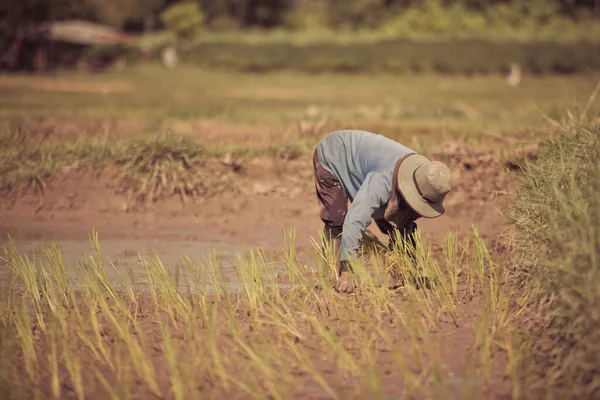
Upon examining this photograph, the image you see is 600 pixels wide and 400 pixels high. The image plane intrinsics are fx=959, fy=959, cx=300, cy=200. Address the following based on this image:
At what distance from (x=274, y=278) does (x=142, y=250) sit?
5.43 feet

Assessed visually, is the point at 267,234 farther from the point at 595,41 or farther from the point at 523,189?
the point at 595,41

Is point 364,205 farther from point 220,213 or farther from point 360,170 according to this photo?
point 220,213

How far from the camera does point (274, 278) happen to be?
607 cm

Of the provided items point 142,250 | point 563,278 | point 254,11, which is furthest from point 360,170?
point 254,11

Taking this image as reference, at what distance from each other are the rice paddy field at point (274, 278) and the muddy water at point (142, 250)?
1.2 inches

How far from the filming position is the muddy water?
6707 mm

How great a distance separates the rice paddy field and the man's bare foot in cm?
5

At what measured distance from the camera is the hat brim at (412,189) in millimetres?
5070

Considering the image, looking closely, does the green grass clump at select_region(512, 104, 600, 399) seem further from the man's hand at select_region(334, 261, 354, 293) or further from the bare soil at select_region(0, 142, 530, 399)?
the bare soil at select_region(0, 142, 530, 399)

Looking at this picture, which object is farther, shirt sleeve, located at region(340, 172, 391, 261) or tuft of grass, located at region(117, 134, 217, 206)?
tuft of grass, located at region(117, 134, 217, 206)

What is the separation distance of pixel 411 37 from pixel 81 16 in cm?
1377

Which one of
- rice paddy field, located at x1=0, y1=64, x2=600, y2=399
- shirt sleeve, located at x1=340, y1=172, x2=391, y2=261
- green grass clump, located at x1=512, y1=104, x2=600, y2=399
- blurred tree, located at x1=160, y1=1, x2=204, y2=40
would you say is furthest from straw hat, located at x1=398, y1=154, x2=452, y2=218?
blurred tree, located at x1=160, y1=1, x2=204, y2=40

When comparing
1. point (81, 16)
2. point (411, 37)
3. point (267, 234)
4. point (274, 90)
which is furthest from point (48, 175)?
point (81, 16)

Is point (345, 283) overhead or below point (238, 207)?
overhead
